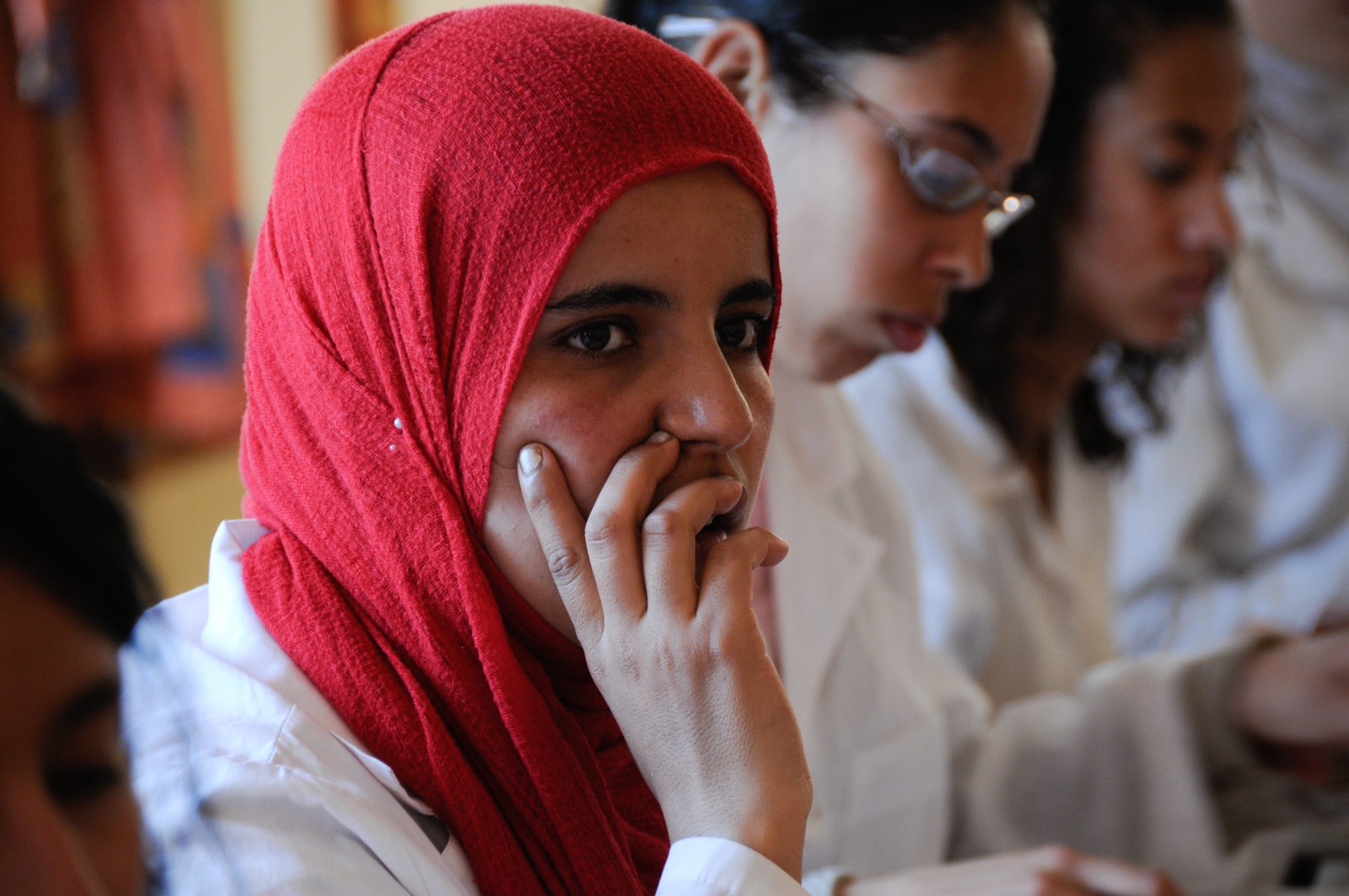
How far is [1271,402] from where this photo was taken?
7.95 feet

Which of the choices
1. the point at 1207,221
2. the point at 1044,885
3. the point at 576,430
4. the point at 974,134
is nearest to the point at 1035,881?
the point at 1044,885

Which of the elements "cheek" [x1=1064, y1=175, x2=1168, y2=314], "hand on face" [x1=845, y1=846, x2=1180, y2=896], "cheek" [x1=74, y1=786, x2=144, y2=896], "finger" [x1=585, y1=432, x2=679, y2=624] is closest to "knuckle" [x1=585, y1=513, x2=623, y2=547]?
"finger" [x1=585, y1=432, x2=679, y2=624]

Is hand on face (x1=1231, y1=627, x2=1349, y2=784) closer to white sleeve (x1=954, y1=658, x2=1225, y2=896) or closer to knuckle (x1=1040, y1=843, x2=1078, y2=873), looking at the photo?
white sleeve (x1=954, y1=658, x2=1225, y2=896)

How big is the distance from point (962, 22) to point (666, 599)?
0.82 m

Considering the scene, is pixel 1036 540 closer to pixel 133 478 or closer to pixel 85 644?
pixel 85 644

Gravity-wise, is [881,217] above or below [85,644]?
below

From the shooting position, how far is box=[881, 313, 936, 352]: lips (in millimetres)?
1327

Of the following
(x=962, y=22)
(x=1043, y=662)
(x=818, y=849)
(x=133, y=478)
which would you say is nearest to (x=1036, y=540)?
(x=1043, y=662)

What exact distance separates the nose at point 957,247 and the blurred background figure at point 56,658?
1067mm

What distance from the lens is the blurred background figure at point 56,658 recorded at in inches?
13.6

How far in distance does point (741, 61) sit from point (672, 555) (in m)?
0.69

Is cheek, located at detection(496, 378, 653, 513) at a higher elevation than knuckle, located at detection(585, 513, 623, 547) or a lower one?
higher

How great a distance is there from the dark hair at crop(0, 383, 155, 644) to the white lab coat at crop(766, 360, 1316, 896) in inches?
41.8

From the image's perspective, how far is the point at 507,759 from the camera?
833mm
